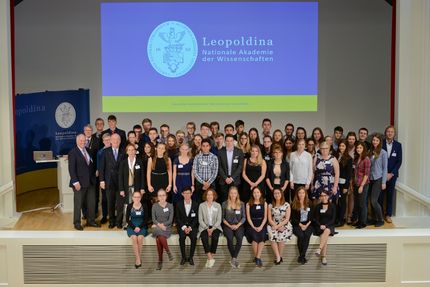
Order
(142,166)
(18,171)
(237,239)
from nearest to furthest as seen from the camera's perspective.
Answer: (237,239) → (142,166) → (18,171)

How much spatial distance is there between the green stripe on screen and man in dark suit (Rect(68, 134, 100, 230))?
1.84 m

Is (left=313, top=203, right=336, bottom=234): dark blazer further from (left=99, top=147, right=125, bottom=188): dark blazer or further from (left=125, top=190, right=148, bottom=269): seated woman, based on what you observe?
(left=99, top=147, right=125, bottom=188): dark blazer

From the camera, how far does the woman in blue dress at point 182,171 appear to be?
23.5ft

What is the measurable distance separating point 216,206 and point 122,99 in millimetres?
3286

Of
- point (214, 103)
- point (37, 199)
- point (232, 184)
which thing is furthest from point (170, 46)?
point (37, 199)

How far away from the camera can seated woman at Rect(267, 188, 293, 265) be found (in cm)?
680

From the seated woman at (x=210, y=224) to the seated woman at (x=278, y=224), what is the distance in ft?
2.03

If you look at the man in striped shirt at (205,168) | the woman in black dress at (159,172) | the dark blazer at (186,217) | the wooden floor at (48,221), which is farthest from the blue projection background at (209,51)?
the dark blazer at (186,217)

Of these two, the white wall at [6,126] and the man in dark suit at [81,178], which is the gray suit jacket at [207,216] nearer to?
the man in dark suit at [81,178]

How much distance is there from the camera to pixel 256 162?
720cm

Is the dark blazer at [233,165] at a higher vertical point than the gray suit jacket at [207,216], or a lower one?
higher

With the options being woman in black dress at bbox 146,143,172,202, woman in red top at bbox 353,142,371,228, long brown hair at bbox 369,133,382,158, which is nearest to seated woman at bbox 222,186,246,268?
woman in black dress at bbox 146,143,172,202

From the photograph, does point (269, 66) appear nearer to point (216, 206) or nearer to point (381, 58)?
point (381, 58)

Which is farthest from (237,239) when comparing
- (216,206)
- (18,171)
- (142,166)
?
(18,171)
